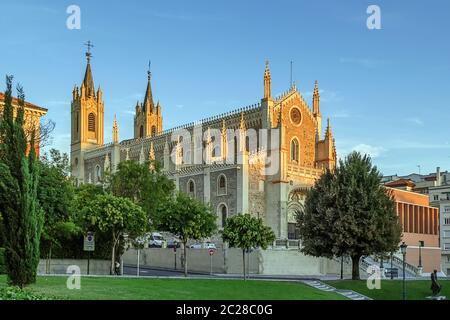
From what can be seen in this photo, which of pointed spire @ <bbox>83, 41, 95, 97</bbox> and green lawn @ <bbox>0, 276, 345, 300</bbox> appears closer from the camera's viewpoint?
green lawn @ <bbox>0, 276, 345, 300</bbox>

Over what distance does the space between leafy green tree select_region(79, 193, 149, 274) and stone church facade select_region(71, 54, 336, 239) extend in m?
26.1

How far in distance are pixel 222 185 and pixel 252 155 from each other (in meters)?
4.34

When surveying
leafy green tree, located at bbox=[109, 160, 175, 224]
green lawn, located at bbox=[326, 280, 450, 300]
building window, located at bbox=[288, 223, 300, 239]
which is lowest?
green lawn, located at bbox=[326, 280, 450, 300]

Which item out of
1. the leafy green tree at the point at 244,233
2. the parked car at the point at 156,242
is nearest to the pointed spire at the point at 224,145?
the parked car at the point at 156,242

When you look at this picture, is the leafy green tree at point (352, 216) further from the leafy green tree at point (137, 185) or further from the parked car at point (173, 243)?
the parked car at point (173, 243)

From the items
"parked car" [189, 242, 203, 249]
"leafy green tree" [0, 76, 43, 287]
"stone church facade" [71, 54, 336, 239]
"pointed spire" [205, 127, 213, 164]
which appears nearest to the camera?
"leafy green tree" [0, 76, 43, 287]

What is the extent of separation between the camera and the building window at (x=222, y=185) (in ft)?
232

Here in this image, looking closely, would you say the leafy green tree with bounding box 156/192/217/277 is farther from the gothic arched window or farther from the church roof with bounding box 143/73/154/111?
the church roof with bounding box 143/73/154/111

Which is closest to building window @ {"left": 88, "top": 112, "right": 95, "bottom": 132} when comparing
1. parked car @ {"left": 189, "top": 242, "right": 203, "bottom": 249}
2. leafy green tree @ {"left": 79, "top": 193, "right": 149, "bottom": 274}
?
parked car @ {"left": 189, "top": 242, "right": 203, "bottom": 249}

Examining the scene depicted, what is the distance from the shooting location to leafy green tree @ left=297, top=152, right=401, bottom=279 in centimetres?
4484

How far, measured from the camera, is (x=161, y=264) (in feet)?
205
